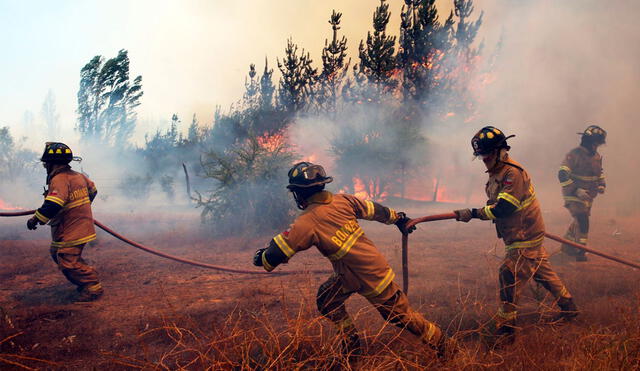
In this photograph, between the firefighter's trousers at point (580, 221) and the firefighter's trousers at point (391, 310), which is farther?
the firefighter's trousers at point (580, 221)

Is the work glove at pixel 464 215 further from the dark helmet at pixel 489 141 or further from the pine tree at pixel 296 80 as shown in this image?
the pine tree at pixel 296 80

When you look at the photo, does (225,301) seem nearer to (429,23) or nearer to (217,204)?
(217,204)

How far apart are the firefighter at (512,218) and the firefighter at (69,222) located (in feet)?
15.8

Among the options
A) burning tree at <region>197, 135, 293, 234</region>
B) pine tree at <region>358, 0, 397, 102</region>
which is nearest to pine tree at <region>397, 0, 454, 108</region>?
pine tree at <region>358, 0, 397, 102</region>

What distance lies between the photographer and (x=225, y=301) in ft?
15.8

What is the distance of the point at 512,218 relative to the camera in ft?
12.0

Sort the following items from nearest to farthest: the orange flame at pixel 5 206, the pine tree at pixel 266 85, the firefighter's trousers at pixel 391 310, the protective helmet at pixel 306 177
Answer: the firefighter's trousers at pixel 391 310, the protective helmet at pixel 306 177, the orange flame at pixel 5 206, the pine tree at pixel 266 85

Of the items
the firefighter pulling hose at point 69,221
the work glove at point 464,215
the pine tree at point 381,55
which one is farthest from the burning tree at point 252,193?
the pine tree at point 381,55

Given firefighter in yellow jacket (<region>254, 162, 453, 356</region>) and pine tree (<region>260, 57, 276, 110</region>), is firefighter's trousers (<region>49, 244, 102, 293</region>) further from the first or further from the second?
pine tree (<region>260, 57, 276, 110</region>)

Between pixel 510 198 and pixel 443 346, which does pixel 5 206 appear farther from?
pixel 510 198

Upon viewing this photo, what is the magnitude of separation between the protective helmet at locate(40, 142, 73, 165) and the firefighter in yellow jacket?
3.67 metres

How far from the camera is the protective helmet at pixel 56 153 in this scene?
463cm

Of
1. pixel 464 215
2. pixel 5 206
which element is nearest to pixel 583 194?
pixel 464 215

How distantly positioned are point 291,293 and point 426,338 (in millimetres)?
2782
